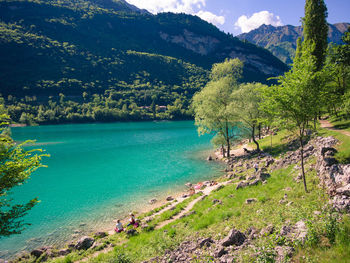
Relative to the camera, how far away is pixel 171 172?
122 feet

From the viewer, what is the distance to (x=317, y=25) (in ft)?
123

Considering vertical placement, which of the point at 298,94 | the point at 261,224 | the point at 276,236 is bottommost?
the point at 261,224

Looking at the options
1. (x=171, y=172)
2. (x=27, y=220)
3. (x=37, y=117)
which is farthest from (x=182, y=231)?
(x=37, y=117)

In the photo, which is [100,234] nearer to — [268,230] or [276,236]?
[268,230]

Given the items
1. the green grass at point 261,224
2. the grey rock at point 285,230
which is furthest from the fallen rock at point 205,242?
the grey rock at point 285,230

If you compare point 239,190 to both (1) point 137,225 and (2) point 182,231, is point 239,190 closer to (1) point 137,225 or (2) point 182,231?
(2) point 182,231

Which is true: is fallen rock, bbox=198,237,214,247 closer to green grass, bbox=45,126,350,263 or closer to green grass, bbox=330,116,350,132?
green grass, bbox=45,126,350,263

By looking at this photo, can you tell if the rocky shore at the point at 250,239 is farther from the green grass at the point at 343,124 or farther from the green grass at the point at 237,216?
the green grass at the point at 343,124

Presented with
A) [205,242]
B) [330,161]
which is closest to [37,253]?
[205,242]

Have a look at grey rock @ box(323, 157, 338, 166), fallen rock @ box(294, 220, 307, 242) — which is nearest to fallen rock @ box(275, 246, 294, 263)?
fallen rock @ box(294, 220, 307, 242)

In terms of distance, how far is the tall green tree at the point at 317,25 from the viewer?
36969 millimetres

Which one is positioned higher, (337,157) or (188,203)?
(337,157)

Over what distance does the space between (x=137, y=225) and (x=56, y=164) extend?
39071 millimetres

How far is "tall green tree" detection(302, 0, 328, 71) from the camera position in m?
37.0
